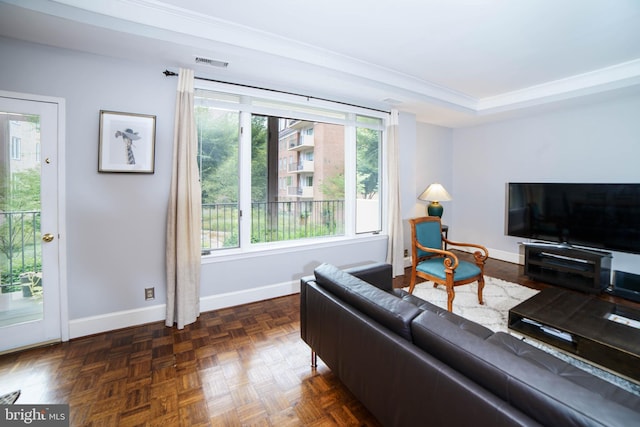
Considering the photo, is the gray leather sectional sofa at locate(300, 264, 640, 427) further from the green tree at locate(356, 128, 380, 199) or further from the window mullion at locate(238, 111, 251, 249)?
the green tree at locate(356, 128, 380, 199)

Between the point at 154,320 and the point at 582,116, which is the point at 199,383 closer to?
the point at 154,320

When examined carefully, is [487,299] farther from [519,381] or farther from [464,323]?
[519,381]

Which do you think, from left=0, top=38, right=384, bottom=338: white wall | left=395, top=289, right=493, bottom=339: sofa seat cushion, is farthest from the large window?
left=395, top=289, right=493, bottom=339: sofa seat cushion

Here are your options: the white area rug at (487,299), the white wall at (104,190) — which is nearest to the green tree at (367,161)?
the white area rug at (487,299)

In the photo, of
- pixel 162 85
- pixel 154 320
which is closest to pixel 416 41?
pixel 162 85

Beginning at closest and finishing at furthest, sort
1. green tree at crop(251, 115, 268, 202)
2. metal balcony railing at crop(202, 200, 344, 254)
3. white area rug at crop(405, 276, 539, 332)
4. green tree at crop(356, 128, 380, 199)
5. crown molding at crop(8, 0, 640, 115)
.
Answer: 1. crown molding at crop(8, 0, 640, 115)
2. white area rug at crop(405, 276, 539, 332)
3. metal balcony railing at crop(202, 200, 344, 254)
4. green tree at crop(251, 115, 268, 202)
5. green tree at crop(356, 128, 380, 199)

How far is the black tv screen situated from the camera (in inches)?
133

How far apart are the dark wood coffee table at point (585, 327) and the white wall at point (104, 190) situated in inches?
118

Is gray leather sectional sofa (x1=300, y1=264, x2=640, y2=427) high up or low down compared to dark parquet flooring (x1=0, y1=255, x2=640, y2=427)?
up

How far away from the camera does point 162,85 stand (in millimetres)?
2711

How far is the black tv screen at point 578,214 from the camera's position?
338 cm

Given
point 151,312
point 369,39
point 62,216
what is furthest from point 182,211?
point 369,39

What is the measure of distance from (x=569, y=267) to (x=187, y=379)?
442 cm

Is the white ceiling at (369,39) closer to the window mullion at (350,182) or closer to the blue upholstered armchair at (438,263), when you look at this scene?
the window mullion at (350,182)
